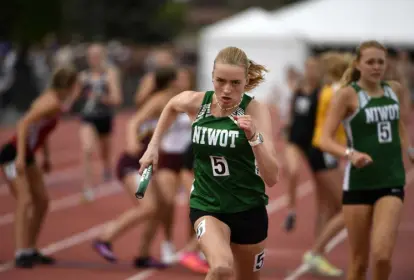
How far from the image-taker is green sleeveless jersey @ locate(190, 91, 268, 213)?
19.6 ft

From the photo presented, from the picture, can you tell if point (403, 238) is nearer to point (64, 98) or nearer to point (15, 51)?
point (64, 98)

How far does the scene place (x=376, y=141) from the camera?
7.07m

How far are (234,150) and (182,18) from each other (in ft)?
220

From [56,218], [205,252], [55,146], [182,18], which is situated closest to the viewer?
[205,252]

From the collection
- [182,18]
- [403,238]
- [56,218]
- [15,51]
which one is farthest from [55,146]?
[182,18]

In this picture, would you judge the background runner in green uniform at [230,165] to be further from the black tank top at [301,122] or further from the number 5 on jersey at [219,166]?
the black tank top at [301,122]

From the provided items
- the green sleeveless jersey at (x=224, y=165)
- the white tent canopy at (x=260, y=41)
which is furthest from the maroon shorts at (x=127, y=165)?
the white tent canopy at (x=260, y=41)

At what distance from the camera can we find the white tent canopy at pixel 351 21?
36219mm

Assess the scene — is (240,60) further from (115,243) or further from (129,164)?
(115,243)

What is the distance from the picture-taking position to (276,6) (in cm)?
8812

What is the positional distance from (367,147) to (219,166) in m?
1.51

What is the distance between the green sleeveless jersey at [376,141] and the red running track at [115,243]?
2502mm

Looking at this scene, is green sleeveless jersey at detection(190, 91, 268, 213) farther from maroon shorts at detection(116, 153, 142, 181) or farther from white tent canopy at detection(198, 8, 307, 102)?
white tent canopy at detection(198, 8, 307, 102)

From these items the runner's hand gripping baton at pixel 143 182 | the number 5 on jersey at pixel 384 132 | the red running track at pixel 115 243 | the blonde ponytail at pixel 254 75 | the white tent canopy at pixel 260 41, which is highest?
the blonde ponytail at pixel 254 75
